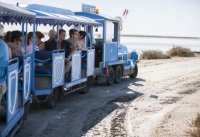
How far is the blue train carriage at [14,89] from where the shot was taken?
7.87 meters

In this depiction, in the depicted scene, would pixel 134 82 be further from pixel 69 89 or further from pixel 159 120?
pixel 159 120

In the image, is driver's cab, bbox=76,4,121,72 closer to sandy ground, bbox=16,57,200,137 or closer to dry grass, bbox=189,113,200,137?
sandy ground, bbox=16,57,200,137

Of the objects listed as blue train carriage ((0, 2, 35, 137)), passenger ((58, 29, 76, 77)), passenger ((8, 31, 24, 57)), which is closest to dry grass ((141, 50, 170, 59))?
passenger ((58, 29, 76, 77))

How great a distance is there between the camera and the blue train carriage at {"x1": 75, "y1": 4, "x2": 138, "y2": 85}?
58.1 feet

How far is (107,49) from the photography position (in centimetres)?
1789

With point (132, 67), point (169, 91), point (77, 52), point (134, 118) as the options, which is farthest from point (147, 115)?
point (132, 67)

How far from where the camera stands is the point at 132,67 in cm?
2094

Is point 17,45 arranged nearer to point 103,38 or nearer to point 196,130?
point 196,130

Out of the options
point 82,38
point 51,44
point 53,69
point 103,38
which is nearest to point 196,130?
point 53,69

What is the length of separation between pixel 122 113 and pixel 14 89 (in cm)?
435

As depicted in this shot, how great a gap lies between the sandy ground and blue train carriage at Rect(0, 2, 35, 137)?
0.70 m

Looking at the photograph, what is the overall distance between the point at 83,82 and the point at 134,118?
4.12 meters

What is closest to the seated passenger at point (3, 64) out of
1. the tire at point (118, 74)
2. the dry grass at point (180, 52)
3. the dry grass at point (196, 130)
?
the dry grass at point (196, 130)

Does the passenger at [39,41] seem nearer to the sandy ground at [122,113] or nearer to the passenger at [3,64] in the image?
the sandy ground at [122,113]
